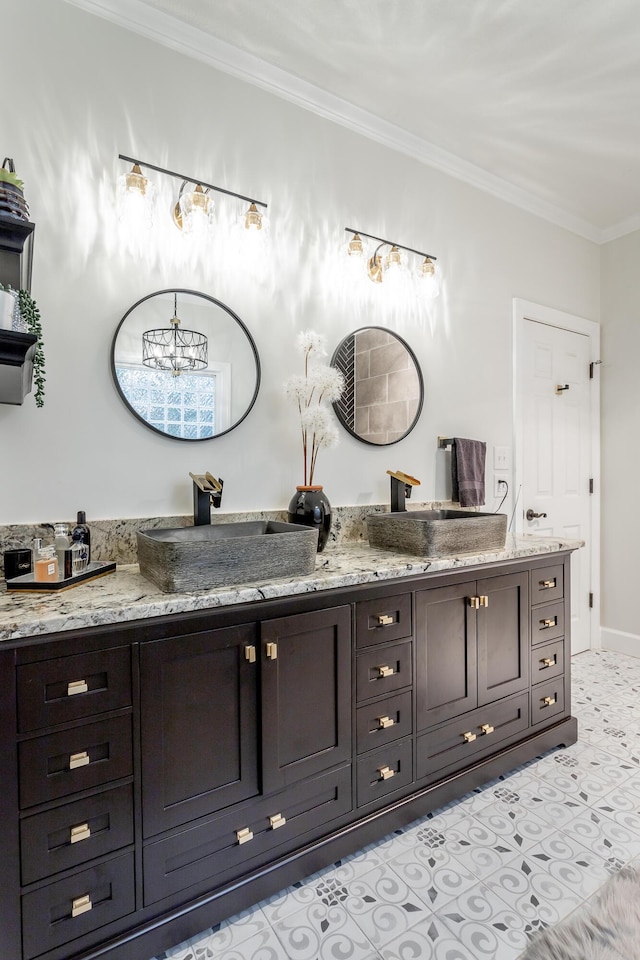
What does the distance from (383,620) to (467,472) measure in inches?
46.9

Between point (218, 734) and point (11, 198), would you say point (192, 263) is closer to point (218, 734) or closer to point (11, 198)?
point (11, 198)

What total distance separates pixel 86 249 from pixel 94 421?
56 cm

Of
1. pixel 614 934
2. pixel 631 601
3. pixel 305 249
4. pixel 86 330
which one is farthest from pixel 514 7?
pixel 631 601

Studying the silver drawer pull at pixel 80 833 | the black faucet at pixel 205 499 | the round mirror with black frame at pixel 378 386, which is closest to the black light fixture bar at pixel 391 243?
→ the round mirror with black frame at pixel 378 386

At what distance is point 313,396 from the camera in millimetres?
2064

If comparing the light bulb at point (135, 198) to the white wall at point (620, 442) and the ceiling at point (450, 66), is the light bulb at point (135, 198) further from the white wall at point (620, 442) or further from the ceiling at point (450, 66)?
the white wall at point (620, 442)

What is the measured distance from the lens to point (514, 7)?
68.1 inches

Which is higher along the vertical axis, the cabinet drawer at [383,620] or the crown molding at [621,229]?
the crown molding at [621,229]

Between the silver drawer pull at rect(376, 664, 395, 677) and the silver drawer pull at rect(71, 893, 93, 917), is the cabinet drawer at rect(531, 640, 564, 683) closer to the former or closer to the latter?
the silver drawer pull at rect(376, 664, 395, 677)

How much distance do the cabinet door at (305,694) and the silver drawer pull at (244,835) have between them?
0.11 m

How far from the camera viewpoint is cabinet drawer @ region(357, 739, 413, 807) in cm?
160

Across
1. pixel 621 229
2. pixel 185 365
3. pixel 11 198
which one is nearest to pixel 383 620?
pixel 185 365

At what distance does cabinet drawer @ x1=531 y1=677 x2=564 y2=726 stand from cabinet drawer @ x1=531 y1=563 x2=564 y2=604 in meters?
0.37

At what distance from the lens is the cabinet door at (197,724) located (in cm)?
123
